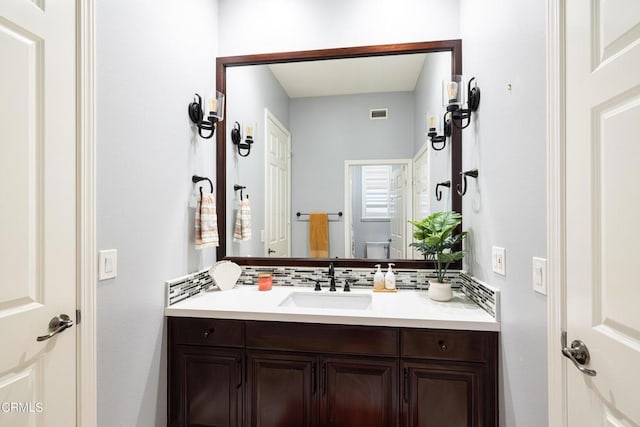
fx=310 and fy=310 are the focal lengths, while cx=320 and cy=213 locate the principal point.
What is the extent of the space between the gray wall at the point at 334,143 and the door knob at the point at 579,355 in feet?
4.08

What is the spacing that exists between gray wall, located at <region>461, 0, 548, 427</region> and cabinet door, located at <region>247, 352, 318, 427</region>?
832 millimetres

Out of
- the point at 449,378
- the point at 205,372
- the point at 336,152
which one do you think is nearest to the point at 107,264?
the point at 205,372

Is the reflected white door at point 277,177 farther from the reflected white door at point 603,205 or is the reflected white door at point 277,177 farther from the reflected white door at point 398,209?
the reflected white door at point 603,205

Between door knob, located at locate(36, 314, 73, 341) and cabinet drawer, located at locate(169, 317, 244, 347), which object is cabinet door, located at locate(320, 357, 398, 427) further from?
door knob, located at locate(36, 314, 73, 341)

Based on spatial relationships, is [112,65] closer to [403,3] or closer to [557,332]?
[403,3]

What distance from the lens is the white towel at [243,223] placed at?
2.07 meters

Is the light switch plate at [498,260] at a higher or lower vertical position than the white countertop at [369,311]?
higher

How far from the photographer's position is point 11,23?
87 cm

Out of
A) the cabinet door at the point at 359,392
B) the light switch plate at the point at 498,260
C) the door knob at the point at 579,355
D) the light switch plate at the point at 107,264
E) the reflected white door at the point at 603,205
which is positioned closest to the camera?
the reflected white door at the point at 603,205

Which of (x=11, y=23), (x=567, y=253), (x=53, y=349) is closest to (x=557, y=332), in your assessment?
(x=567, y=253)

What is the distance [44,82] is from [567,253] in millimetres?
1644

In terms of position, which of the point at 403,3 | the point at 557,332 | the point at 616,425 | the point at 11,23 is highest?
the point at 403,3

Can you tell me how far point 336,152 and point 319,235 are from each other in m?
0.55
